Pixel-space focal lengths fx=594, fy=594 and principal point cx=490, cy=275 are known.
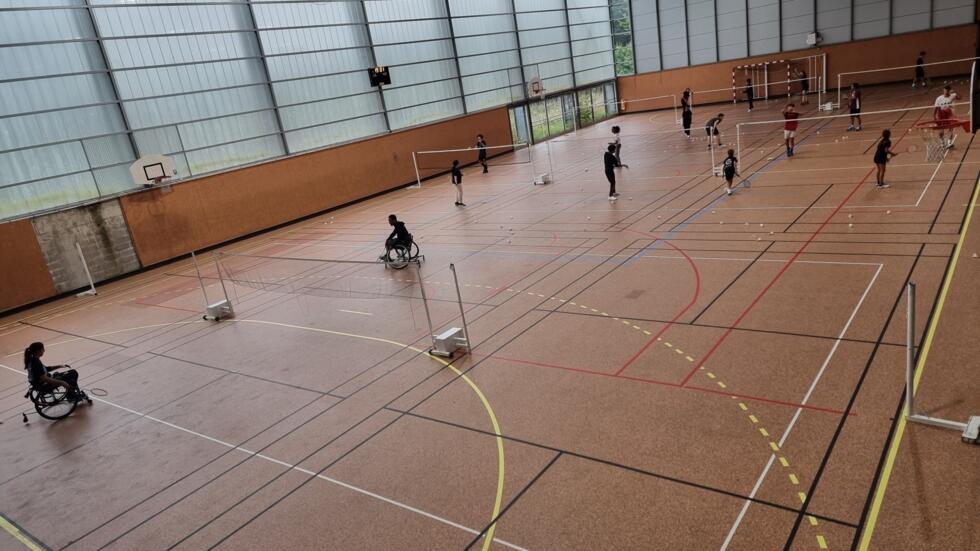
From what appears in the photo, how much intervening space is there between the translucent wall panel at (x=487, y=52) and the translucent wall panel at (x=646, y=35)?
1312 cm

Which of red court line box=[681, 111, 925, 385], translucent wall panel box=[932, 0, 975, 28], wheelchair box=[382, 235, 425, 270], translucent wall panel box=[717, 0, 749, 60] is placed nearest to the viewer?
red court line box=[681, 111, 925, 385]

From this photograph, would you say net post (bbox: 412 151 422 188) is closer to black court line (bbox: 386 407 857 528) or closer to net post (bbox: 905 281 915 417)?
black court line (bbox: 386 407 857 528)

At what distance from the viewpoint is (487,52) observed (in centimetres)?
3562

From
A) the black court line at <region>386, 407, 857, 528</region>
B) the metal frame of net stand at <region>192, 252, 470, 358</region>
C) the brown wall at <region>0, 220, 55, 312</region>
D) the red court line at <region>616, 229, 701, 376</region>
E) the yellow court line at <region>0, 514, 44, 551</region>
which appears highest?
the brown wall at <region>0, 220, 55, 312</region>

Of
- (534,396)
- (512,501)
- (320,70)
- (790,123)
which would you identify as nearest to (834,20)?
(790,123)

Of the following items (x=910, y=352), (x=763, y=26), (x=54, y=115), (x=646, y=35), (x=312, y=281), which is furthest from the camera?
(x=646, y=35)

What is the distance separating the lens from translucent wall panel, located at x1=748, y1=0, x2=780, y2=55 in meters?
39.8

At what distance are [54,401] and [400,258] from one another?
8.12m

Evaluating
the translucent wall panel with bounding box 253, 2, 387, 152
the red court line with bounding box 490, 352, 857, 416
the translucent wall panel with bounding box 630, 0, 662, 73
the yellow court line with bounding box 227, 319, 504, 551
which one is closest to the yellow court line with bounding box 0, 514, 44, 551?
the yellow court line with bounding box 227, 319, 504, 551

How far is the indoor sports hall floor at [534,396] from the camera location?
19.7 feet

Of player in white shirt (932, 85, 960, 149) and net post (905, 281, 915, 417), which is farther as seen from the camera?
player in white shirt (932, 85, 960, 149)

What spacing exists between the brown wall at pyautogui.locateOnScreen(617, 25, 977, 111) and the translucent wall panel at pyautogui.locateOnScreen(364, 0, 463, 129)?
19.9 meters

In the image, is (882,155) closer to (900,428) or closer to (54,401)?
(900,428)

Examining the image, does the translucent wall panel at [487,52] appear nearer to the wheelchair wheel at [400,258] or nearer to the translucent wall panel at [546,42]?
the translucent wall panel at [546,42]
